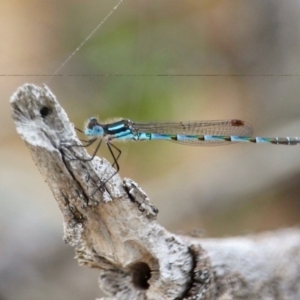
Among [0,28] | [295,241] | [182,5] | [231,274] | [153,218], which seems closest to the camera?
[153,218]

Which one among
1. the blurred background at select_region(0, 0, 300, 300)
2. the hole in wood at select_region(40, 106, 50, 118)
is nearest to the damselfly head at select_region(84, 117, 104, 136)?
the blurred background at select_region(0, 0, 300, 300)

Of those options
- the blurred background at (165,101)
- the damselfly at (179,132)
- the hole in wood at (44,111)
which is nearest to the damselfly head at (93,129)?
the damselfly at (179,132)

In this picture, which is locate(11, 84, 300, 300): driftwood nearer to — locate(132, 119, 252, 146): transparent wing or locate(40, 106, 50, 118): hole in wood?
locate(40, 106, 50, 118): hole in wood

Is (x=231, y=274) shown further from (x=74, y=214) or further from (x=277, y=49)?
(x=277, y=49)

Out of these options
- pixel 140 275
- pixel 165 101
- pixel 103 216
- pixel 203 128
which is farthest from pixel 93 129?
pixel 165 101

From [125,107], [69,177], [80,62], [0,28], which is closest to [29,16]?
[0,28]

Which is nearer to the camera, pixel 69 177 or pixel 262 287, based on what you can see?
pixel 69 177
